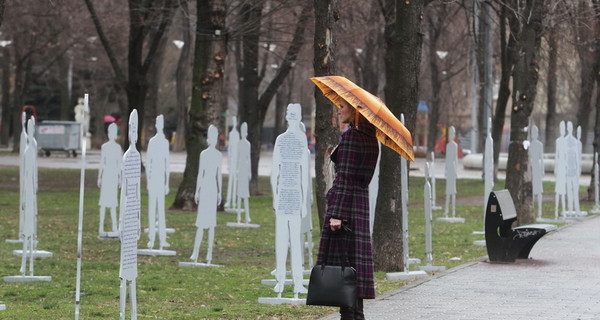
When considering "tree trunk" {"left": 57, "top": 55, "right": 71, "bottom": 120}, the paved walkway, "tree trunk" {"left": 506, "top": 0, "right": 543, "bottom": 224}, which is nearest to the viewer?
the paved walkway

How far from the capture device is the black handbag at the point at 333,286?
9.51 meters

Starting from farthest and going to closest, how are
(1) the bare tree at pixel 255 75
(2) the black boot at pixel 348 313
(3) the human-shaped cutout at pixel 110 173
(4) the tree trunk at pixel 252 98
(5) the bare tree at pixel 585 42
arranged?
(4) the tree trunk at pixel 252 98 < (1) the bare tree at pixel 255 75 < (5) the bare tree at pixel 585 42 < (3) the human-shaped cutout at pixel 110 173 < (2) the black boot at pixel 348 313

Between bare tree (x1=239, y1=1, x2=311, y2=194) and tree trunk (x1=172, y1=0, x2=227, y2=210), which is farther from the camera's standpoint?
bare tree (x1=239, y1=1, x2=311, y2=194)

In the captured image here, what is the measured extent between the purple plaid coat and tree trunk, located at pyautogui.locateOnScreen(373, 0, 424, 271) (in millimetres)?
5517

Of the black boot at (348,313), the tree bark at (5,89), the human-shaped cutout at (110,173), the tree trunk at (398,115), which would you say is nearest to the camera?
the black boot at (348,313)

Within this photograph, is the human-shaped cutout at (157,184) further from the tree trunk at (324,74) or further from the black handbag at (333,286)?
the black handbag at (333,286)

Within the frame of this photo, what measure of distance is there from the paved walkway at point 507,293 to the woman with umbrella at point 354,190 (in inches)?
47.9

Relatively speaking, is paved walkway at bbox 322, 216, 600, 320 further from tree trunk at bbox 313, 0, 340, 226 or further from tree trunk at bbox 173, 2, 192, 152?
tree trunk at bbox 173, 2, 192, 152

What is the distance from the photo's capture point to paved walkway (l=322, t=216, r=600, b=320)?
11.4 m

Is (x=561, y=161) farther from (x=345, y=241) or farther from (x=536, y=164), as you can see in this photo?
(x=345, y=241)

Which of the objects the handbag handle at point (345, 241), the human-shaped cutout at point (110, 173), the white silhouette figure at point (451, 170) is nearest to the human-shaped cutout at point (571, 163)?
the white silhouette figure at point (451, 170)

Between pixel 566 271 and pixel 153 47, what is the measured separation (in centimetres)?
1995

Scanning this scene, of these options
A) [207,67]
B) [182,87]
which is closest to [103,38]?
[207,67]

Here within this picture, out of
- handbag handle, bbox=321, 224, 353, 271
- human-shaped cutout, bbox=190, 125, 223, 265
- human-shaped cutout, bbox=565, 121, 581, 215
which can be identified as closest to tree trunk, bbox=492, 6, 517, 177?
human-shaped cutout, bbox=565, 121, 581, 215
